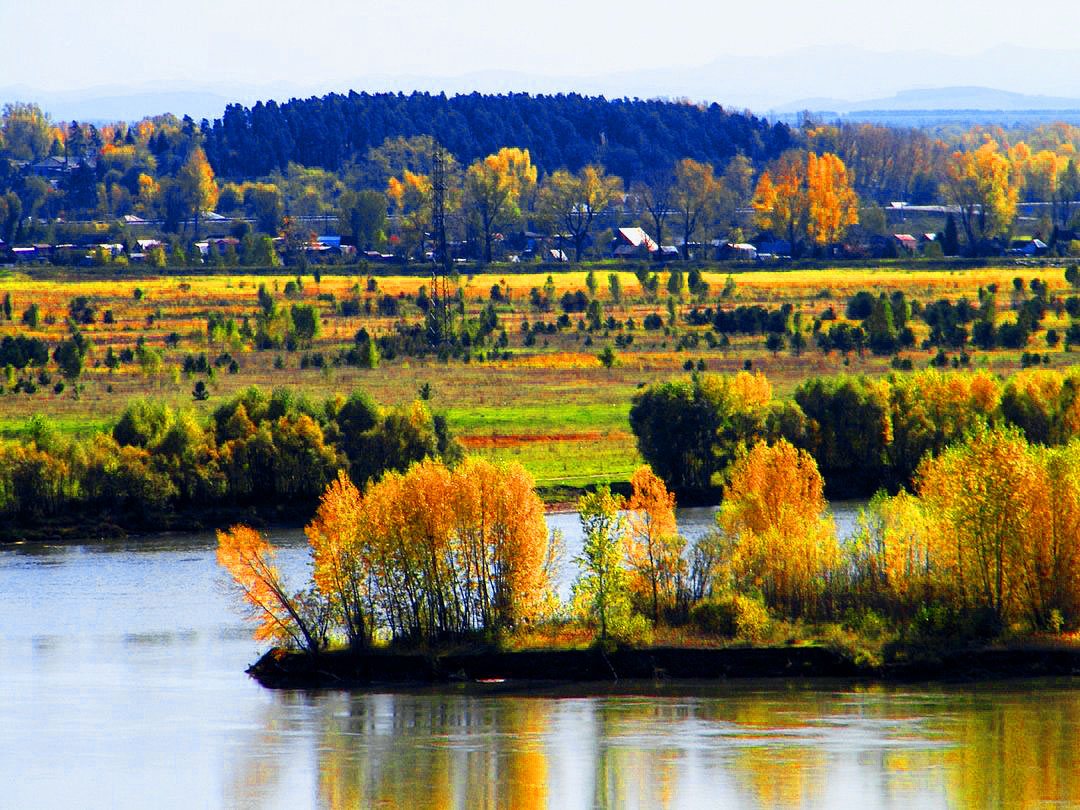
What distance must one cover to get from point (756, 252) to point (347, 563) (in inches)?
3729

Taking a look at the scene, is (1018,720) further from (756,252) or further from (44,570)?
(756,252)

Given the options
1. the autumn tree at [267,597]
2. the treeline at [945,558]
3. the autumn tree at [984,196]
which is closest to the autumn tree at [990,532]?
Result: the treeline at [945,558]

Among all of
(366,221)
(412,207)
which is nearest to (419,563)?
(366,221)

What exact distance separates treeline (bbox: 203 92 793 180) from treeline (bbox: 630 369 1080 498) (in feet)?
389

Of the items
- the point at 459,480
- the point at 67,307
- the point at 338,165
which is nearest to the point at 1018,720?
the point at 459,480

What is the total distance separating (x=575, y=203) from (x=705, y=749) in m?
110

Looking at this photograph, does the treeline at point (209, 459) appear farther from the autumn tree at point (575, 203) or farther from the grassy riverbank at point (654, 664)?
the autumn tree at point (575, 203)

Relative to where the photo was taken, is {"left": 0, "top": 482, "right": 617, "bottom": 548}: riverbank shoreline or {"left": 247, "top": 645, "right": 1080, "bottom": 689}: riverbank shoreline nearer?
{"left": 247, "top": 645, "right": 1080, "bottom": 689}: riverbank shoreline

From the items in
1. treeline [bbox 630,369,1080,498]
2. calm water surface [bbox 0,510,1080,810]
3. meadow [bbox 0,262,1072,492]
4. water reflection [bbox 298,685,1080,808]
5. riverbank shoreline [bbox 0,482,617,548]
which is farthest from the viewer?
meadow [bbox 0,262,1072,492]

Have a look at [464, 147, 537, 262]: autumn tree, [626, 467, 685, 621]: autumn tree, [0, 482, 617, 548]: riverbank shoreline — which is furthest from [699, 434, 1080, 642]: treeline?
[464, 147, 537, 262]: autumn tree

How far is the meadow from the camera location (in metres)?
67.0

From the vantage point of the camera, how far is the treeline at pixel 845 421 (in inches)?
2397

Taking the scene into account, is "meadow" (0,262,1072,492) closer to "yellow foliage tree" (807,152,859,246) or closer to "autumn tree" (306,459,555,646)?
"yellow foliage tree" (807,152,859,246)

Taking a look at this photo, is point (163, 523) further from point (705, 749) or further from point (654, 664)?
point (705, 749)
